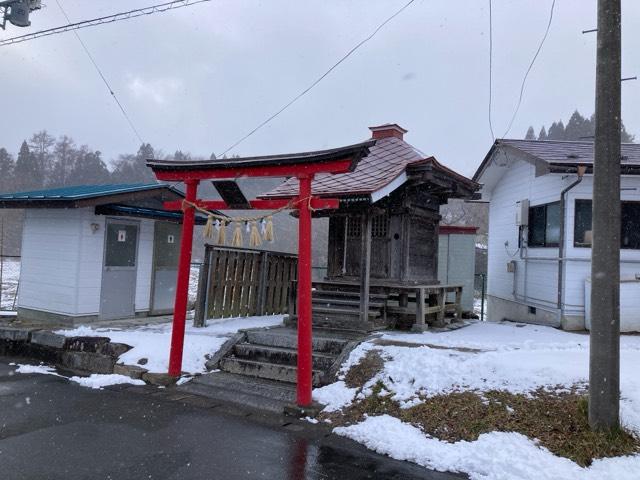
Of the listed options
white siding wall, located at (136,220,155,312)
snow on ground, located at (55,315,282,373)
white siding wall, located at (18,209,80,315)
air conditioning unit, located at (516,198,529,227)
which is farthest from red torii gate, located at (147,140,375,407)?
air conditioning unit, located at (516,198,529,227)

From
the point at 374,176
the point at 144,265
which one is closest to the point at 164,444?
the point at 374,176

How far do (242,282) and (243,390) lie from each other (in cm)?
442

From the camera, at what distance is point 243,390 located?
22.8 feet

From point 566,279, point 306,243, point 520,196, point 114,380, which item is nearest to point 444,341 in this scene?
point 306,243

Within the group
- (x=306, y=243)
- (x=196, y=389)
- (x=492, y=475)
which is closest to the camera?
(x=492, y=475)

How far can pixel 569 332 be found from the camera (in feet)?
32.3

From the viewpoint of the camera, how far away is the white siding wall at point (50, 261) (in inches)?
420

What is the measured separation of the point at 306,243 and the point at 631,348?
18.7 feet

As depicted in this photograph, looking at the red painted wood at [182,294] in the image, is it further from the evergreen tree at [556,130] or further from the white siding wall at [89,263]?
the evergreen tree at [556,130]

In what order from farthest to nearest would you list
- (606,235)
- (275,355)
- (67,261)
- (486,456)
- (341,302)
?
1. (67,261)
2. (341,302)
3. (275,355)
4. (606,235)
5. (486,456)

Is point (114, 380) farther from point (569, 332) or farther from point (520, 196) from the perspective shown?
point (520, 196)

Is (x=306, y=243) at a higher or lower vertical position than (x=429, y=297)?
higher

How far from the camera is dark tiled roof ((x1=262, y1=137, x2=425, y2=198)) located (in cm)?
828

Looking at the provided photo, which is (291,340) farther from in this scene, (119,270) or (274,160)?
(119,270)
